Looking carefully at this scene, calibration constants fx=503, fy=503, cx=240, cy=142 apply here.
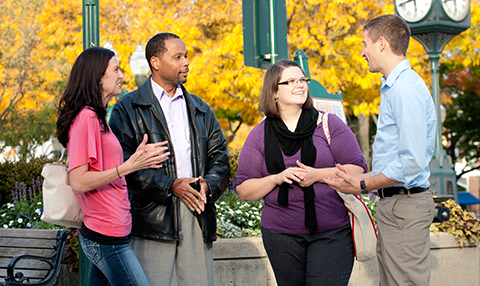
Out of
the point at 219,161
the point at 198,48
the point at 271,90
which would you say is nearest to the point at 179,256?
the point at 219,161

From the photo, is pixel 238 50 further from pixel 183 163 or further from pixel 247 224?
pixel 183 163

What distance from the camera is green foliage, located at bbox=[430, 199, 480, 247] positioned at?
618 cm

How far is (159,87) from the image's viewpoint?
363cm

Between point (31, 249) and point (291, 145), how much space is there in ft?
10.2

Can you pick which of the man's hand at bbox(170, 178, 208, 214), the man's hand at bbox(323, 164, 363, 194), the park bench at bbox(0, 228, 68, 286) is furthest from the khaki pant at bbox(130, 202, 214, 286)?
the park bench at bbox(0, 228, 68, 286)

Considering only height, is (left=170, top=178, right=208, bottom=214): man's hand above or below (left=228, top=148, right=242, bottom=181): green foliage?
below

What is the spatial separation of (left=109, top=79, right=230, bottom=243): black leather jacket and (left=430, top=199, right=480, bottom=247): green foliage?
3.78 metres

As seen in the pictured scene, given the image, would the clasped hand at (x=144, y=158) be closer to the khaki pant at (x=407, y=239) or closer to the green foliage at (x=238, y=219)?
the khaki pant at (x=407, y=239)

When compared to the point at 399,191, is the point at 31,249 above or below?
below

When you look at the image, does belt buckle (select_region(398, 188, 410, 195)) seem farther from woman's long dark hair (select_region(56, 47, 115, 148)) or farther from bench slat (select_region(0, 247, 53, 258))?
bench slat (select_region(0, 247, 53, 258))

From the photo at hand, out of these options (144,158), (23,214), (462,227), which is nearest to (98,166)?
(144,158)

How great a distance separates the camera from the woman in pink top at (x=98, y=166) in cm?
293

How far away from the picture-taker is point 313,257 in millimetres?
3203

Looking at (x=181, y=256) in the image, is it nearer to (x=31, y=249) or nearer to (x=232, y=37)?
(x=31, y=249)
